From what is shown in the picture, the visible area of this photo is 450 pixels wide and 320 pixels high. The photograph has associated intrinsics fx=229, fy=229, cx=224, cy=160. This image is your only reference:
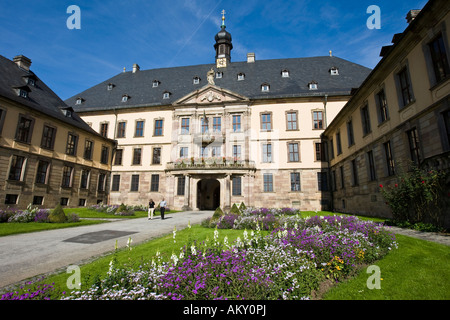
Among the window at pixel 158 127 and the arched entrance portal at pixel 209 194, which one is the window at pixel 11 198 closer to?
the window at pixel 158 127

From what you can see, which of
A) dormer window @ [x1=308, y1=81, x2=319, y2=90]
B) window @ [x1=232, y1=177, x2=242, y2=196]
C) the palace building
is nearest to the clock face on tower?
the palace building

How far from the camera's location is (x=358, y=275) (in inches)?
208

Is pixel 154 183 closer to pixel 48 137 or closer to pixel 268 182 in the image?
pixel 48 137

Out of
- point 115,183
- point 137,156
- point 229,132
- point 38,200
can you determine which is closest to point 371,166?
point 229,132

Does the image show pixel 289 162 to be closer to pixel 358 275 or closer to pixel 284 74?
pixel 284 74

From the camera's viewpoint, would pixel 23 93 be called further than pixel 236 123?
No

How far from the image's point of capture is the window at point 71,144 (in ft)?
86.6

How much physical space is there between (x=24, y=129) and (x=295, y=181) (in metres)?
29.2

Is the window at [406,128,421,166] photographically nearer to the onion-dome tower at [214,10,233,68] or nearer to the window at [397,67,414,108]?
the window at [397,67,414,108]

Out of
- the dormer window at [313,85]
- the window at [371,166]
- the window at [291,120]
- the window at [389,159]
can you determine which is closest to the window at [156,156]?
the window at [291,120]

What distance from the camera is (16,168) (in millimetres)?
20922

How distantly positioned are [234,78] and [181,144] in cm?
1361

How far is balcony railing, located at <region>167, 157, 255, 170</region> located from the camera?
28062 millimetres
